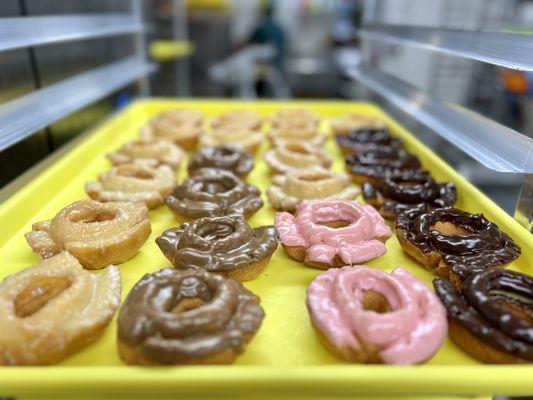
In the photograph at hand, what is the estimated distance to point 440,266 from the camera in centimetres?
160

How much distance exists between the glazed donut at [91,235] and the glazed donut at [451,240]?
1.03 m

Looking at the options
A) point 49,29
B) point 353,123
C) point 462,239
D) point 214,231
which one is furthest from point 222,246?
point 353,123

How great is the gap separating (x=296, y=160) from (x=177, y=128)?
0.94 metres

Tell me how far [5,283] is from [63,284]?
0.53 feet

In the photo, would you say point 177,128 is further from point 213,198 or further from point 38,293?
point 38,293

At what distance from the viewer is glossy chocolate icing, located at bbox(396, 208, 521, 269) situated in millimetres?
1565

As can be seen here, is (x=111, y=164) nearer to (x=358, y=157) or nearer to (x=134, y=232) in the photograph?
(x=134, y=232)

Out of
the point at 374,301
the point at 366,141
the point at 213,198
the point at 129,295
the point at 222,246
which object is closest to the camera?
the point at 129,295

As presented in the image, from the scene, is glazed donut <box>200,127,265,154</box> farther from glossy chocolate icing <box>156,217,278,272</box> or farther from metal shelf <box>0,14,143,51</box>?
glossy chocolate icing <box>156,217,278,272</box>

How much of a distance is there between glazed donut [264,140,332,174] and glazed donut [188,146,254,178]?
5.4 inches

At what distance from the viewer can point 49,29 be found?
226cm

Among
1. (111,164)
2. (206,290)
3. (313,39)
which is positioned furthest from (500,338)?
(313,39)

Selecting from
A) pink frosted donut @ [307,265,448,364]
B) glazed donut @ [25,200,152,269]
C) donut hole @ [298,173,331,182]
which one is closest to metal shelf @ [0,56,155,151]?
glazed donut @ [25,200,152,269]

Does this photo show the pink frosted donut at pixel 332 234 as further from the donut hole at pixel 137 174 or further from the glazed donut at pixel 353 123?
the glazed donut at pixel 353 123
